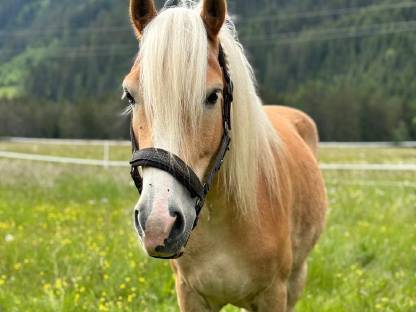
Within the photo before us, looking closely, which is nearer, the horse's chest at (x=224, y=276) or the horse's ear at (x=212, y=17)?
the horse's ear at (x=212, y=17)

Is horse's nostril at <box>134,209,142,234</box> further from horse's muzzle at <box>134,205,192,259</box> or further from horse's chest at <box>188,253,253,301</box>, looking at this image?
horse's chest at <box>188,253,253,301</box>

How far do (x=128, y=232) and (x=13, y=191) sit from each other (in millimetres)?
3707

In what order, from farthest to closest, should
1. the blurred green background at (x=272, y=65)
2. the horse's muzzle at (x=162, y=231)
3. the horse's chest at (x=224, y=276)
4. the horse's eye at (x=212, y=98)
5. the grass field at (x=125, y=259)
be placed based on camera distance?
the blurred green background at (x=272, y=65), the grass field at (x=125, y=259), the horse's chest at (x=224, y=276), the horse's eye at (x=212, y=98), the horse's muzzle at (x=162, y=231)

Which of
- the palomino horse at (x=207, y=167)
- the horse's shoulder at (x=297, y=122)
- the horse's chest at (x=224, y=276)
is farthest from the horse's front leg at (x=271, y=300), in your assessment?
the horse's shoulder at (x=297, y=122)

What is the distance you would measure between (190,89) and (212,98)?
140 mm

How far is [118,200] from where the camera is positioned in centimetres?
880

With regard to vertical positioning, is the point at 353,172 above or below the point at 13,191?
below

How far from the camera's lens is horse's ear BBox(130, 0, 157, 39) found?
102 inches

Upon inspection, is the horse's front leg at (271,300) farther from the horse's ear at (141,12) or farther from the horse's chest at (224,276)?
the horse's ear at (141,12)

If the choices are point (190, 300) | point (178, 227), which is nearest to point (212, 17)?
point (178, 227)

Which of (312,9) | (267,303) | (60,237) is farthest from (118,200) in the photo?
(312,9)

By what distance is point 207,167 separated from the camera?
8.05 feet

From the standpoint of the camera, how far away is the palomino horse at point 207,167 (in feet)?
7.16

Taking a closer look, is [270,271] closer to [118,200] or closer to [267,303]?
[267,303]
